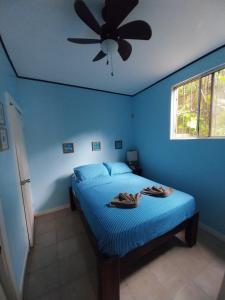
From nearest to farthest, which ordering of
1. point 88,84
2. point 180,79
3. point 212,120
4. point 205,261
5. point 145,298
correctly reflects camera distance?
point 145,298
point 205,261
point 212,120
point 180,79
point 88,84

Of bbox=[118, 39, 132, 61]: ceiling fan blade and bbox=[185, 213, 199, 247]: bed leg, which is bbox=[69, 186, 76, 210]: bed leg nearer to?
bbox=[185, 213, 199, 247]: bed leg

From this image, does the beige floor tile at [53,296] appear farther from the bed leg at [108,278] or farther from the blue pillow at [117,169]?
the blue pillow at [117,169]

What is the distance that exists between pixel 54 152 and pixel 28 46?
1708 millimetres

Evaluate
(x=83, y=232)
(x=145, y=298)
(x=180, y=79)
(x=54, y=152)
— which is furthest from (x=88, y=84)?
(x=145, y=298)

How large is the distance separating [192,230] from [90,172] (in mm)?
1830

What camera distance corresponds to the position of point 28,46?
5.33 ft

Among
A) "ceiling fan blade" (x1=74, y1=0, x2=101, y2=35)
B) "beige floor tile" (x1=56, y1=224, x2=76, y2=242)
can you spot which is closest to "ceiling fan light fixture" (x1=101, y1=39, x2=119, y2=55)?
"ceiling fan blade" (x1=74, y1=0, x2=101, y2=35)

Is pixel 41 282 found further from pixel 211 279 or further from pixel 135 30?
pixel 135 30

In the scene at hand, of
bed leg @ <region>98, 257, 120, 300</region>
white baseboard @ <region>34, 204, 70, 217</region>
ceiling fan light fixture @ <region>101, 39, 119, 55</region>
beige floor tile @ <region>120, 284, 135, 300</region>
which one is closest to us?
bed leg @ <region>98, 257, 120, 300</region>

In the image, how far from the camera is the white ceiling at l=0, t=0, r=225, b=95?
1.20m

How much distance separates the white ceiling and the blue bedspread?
1.93 meters

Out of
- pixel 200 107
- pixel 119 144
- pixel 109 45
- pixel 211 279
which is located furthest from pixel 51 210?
pixel 200 107

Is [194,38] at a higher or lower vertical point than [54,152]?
higher

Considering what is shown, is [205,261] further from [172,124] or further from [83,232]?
[172,124]
